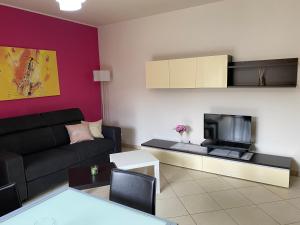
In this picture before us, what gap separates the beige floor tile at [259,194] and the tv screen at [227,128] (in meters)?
0.71

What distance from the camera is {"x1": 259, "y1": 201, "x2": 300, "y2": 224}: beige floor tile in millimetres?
2384

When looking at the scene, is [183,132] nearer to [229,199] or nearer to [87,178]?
[229,199]

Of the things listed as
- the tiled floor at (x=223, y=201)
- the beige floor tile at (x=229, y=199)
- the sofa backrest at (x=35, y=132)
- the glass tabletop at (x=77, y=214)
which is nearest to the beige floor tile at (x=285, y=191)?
the tiled floor at (x=223, y=201)

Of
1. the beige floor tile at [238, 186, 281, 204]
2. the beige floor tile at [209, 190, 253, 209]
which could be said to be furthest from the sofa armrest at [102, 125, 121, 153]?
the beige floor tile at [238, 186, 281, 204]

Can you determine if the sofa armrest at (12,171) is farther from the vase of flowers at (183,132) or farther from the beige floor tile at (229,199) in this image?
the vase of flowers at (183,132)

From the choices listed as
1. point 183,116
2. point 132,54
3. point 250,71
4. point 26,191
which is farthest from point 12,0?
point 250,71

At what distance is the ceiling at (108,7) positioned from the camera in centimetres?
346

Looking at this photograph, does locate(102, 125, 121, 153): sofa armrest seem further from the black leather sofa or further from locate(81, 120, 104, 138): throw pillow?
locate(81, 120, 104, 138): throw pillow

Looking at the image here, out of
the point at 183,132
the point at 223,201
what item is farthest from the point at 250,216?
the point at 183,132

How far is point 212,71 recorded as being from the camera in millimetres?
3479

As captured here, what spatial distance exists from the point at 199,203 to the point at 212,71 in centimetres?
191

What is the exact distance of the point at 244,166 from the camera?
10.7 ft

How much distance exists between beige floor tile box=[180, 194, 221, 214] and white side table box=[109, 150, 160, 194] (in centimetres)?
42

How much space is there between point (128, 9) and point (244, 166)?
3.11 metres
